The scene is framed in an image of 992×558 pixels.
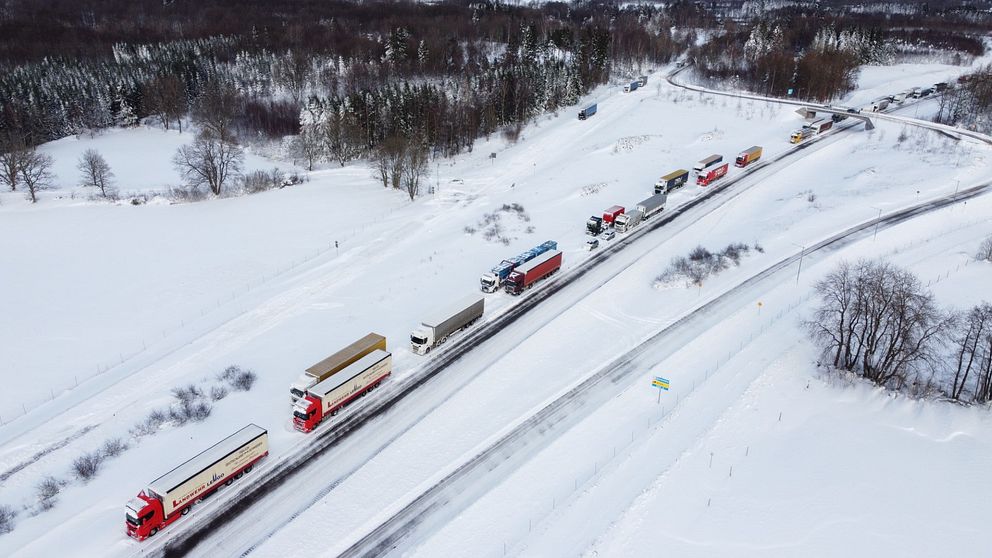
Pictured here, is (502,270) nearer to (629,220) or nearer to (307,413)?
(629,220)

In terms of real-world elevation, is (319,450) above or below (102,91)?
below

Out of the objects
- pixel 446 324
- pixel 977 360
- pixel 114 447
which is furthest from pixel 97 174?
pixel 977 360

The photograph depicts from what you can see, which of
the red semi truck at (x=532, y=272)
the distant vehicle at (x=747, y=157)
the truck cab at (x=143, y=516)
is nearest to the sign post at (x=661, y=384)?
the red semi truck at (x=532, y=272)

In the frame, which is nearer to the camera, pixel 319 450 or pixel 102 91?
pixel 319 450

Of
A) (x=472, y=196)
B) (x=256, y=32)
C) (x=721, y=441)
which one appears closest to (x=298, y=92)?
(x=256, y=32)

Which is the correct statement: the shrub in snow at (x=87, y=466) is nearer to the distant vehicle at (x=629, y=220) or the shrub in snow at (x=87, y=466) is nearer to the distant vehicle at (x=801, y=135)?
the distant vehicle at (x=629, y=220)

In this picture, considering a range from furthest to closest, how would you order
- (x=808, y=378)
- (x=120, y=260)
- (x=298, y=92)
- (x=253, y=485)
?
(x=298, y=92)
(x=120, y=260)
(x=808, y=378)
(x=253, y=485)

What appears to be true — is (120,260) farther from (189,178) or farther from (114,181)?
(114,181)
